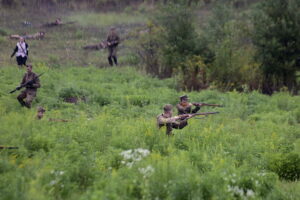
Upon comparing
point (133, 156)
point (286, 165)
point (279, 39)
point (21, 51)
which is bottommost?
point (286, 165)

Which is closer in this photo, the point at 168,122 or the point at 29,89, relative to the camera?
the point at 168,122

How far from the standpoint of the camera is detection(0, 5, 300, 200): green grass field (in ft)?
18.0

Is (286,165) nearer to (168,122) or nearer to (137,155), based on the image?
(168,122)

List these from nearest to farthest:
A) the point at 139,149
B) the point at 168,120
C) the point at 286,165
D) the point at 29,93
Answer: the point at 139,149 → the point at 286,165 → the point at 168,120 → the point at 29,93

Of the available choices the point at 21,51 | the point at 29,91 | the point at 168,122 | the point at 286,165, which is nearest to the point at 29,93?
the point at 29,91

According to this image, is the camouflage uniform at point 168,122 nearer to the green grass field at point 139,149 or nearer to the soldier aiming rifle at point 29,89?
the green grass field at point 139,149

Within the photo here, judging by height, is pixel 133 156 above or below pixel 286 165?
above

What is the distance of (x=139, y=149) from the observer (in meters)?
6.40

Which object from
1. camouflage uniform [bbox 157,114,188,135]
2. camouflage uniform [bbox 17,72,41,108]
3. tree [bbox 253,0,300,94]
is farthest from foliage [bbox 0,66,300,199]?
tree [bbox 253,0,300,94]

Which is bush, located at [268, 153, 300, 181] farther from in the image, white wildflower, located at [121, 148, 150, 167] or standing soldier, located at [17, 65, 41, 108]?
standing soldier, located at [17, 65, 41, 108]

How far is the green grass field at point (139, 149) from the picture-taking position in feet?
18.0

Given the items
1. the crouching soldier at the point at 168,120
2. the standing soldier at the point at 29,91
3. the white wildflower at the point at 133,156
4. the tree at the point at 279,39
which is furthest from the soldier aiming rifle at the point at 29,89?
the tree at the point at 279,39

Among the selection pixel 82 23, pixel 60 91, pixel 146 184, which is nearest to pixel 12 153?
pixel 146 184

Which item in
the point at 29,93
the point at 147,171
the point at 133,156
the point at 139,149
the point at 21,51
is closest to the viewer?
the point at 147,171
